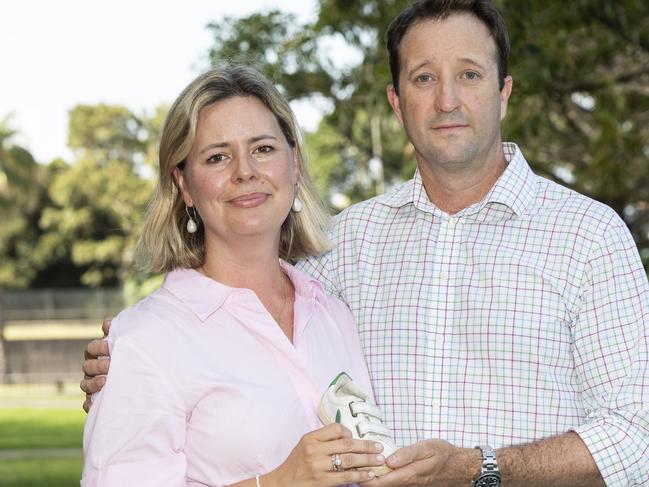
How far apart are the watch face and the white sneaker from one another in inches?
15.1

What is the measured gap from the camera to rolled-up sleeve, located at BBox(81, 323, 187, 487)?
9.19 ft

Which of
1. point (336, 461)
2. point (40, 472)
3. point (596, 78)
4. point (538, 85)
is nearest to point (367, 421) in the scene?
point (336, 461)

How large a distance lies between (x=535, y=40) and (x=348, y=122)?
258 inches

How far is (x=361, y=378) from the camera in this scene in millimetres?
3398

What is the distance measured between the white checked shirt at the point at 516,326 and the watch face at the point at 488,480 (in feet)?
0.77

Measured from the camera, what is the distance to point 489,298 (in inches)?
131

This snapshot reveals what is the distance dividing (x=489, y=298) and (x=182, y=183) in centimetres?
102

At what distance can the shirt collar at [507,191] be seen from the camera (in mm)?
3375

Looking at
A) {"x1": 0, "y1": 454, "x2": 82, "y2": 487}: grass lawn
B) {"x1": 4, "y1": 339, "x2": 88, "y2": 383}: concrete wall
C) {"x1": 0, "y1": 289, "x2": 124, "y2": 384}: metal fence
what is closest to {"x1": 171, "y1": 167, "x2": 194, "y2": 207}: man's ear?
{"x1": 0, "y1": 454, "x2": 82, "y2": 487}: grass lawn

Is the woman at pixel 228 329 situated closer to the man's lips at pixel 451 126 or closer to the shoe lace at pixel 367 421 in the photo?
the shoe lace at pixel 367 421

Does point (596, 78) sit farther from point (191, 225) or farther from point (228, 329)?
point (228, 329)

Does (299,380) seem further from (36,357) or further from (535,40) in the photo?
(36,357)

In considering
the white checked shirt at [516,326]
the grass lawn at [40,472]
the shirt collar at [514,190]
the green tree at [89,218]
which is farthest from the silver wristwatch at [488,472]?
the green tree at [89,218]

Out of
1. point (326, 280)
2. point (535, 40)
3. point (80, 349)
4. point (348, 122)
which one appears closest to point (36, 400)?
point (80, 349)
